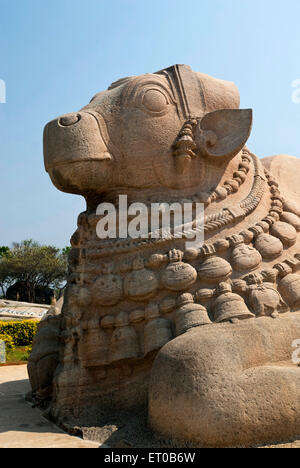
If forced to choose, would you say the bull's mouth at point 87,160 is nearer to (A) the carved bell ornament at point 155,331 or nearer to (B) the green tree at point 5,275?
(A) the carved bell ornament at point 155,331

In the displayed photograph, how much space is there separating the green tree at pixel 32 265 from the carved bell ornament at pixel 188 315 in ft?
106

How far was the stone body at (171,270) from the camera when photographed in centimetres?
271

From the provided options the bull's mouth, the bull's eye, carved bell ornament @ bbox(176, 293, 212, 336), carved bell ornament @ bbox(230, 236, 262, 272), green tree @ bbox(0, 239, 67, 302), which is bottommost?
carved bell ornament @ bbox(176, 293, 212, 336)

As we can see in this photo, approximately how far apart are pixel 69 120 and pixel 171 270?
4.85ft

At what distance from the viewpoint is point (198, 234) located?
336cm

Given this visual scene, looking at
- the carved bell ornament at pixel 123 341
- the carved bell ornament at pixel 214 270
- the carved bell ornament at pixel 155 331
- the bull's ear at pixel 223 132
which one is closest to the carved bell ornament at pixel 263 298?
the carved bell ornament at pixel 214 270

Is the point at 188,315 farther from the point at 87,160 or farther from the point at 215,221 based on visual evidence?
the point at 87,160

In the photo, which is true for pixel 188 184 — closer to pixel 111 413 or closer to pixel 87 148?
pixel 87 148

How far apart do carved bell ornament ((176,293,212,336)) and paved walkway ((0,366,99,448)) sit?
0.95m

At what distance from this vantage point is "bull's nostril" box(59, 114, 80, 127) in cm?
354

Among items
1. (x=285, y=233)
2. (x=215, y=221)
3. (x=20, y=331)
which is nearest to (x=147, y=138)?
(x=215, y=221)

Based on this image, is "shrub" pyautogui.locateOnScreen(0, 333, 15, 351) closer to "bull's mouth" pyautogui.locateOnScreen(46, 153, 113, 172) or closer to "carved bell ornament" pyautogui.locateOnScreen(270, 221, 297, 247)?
"bull's mouth" pyautogui.locateOnScreen(46, 153, 113, 172)

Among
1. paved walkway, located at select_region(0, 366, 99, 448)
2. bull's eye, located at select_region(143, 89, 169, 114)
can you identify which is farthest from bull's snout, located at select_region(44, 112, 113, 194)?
paved walkway, located at select_region(0, 366, 99, 448)

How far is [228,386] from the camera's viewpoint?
2.54 meters
